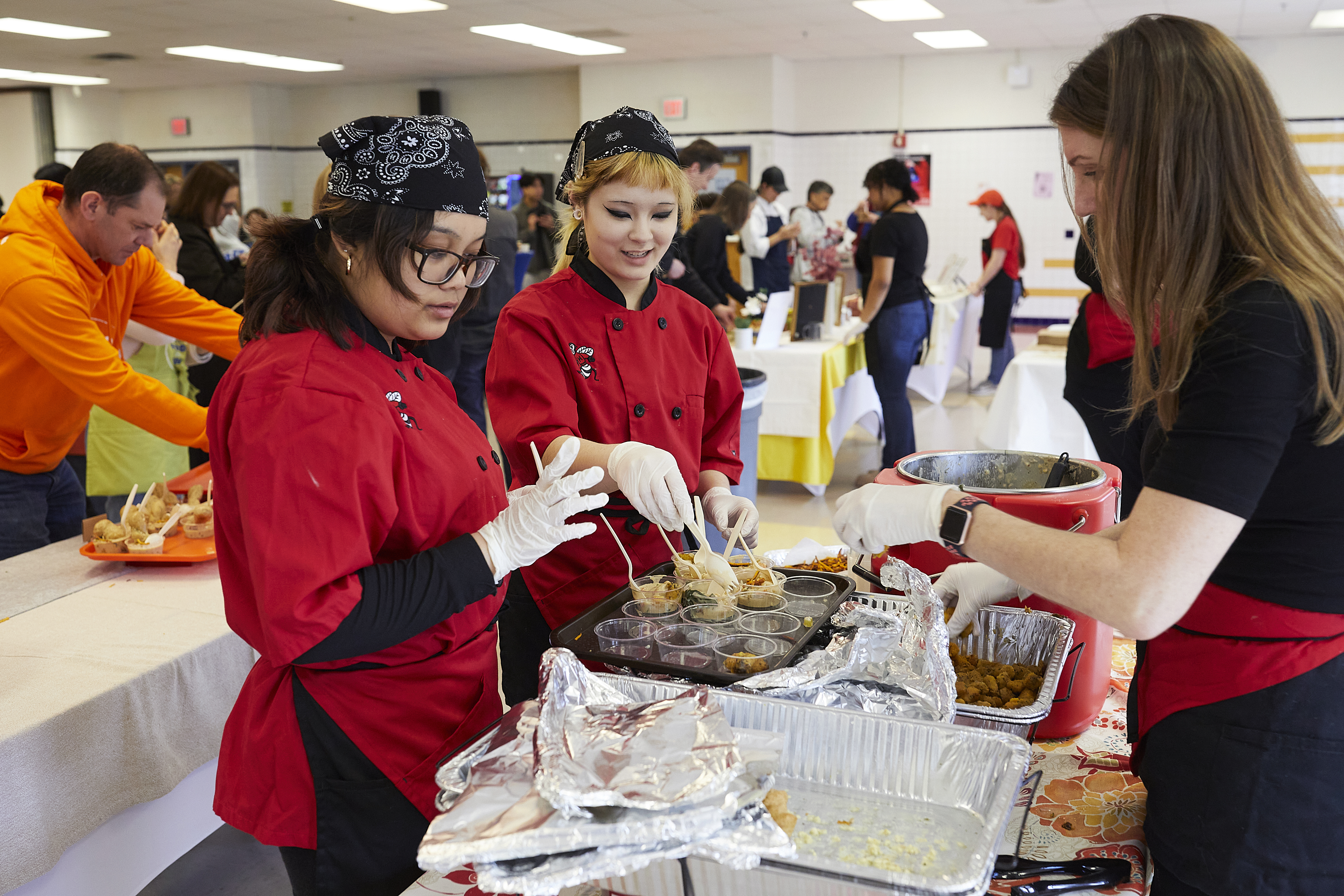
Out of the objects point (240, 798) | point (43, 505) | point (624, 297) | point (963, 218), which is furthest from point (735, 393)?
point (963, 218)

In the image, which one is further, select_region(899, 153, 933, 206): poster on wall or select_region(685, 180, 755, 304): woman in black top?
select_region(899, 153, 933, 206): poster on wall

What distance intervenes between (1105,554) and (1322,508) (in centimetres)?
23

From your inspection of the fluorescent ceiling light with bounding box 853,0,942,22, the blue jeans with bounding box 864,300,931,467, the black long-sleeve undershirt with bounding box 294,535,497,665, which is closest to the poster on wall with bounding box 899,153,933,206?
the fluorescent ceiling light with bounding box 853,0,942,22

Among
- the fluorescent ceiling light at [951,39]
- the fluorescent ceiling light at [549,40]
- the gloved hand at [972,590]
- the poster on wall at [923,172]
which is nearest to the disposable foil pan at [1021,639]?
the gloved hand at [972,590]

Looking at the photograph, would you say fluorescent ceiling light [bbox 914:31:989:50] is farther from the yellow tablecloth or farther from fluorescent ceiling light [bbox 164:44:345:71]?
fluorescent ceiling light [bbox 164:44:345:71]

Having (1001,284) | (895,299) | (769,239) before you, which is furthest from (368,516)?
(1001,284)

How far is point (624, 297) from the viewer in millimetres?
1921

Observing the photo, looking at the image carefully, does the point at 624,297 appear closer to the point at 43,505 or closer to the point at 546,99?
the point at 43,505

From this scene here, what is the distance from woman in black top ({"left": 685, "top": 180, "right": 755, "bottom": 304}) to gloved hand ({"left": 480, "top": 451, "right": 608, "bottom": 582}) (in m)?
4.58

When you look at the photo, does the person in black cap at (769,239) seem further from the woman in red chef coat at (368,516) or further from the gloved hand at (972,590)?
the woman in red chef coat at (368,516)

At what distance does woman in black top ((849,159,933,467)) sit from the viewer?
5.43 m

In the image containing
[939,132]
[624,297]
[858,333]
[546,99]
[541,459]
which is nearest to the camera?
[541,459]

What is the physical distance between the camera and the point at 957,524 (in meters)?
1.21

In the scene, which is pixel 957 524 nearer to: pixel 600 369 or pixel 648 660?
pixel 648 660
